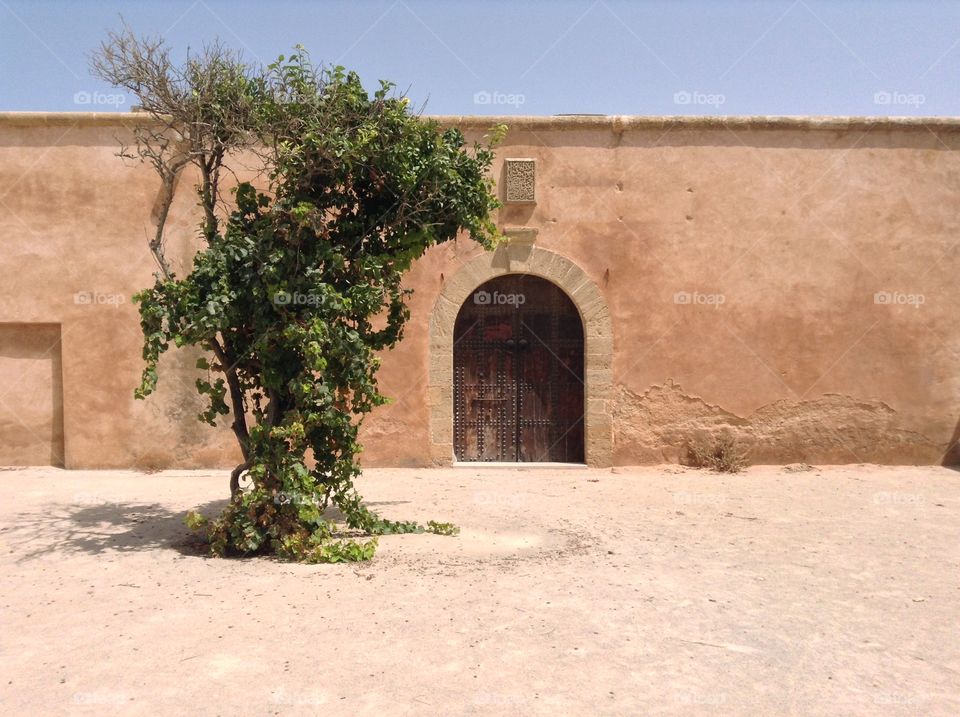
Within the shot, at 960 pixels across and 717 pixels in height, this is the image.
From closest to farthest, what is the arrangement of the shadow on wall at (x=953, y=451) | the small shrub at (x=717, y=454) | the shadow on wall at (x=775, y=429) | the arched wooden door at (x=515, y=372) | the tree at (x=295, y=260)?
1. the tree at (x=295, y=260)
2. the small shrub at (x=717, y=454)
3. the shadow on wall at (x=775, y=429)
4. the shadow on wall at (x=953, y=451)
5. the arched wooden door at (x=515, y=372)

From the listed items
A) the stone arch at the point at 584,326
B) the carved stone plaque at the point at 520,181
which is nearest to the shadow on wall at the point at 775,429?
the stone arch at the point at 584,326

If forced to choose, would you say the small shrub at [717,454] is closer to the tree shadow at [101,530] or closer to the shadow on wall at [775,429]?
the shadow on wall at [775,429]

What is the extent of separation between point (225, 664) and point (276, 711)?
512 millimetres

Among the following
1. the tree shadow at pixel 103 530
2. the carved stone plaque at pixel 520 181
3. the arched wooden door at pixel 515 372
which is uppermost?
the carved stone plaque at pixel 520 181

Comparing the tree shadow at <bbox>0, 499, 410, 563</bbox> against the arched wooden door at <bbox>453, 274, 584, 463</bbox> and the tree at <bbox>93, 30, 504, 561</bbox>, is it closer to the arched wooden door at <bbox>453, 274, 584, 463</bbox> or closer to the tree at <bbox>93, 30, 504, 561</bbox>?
the tree at <bbox>93, 30, 504, 561</bbox>

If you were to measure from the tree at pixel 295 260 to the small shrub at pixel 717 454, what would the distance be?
14.4 feet

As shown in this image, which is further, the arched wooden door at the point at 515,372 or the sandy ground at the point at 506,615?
the arched wooden door at the point at 515,372

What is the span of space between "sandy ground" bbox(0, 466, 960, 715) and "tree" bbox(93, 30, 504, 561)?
0.48m

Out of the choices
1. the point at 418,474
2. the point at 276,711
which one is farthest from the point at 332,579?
the point at 418,474

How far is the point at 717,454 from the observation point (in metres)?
8.59

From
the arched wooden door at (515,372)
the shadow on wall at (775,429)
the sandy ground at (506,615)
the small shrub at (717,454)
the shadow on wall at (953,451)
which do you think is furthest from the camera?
the arched wooden door at (515,372)

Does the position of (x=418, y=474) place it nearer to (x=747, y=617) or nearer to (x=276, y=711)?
(x=747, y=617)

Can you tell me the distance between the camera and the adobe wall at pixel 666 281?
8.48 meters

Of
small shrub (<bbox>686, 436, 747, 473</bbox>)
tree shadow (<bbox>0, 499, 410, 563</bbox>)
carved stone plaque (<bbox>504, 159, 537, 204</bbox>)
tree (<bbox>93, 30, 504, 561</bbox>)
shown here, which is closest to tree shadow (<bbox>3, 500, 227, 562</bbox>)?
tree shadow (<bbox>0, 499, 410, 563</bbox>)
